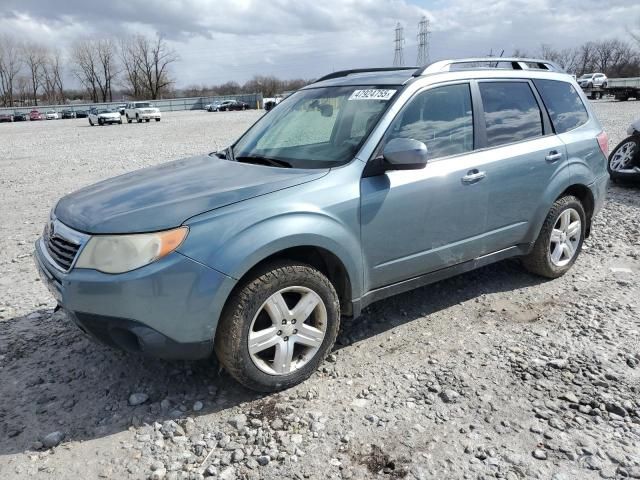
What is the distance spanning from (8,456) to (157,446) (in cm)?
74

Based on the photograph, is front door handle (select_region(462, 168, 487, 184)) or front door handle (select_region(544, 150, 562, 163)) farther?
front door handle (select_region(544, 150, 562, 163))

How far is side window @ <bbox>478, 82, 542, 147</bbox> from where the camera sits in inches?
157

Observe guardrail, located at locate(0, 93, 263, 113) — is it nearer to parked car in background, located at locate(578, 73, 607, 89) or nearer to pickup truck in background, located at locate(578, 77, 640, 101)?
parked car in background, located at locate(578, 73, 607, 89)

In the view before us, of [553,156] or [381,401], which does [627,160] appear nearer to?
[553,156]

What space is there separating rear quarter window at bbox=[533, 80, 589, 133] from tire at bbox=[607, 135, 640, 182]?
399 cm

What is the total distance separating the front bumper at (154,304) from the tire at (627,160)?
7.65 meters

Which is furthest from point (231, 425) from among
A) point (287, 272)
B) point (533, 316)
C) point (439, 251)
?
point (533, 316)

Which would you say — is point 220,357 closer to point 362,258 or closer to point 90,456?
point 90,456

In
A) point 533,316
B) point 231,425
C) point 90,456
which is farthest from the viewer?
point 533,316

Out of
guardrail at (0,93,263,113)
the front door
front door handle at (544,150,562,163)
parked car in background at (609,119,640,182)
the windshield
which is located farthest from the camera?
guardrail at (0,93,263,113)

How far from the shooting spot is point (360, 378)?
10.7 ft

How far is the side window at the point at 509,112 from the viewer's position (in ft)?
13.1

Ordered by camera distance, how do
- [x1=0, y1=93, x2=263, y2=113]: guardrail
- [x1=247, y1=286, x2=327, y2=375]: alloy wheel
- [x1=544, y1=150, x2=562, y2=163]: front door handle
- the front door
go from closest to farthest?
[x1=247, y1=286, x2=327, y2=375]: alloy wheel → the front door → [x1=544, y1=150, x2=562, y2=163]: front door handle → [x1=0, y1=93, x2=263, y2=113]: guardrail

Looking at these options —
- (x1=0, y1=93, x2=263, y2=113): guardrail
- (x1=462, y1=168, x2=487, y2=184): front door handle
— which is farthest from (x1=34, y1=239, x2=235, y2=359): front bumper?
(x1=0, y1=93, x2=263, y2=113): guardrail
